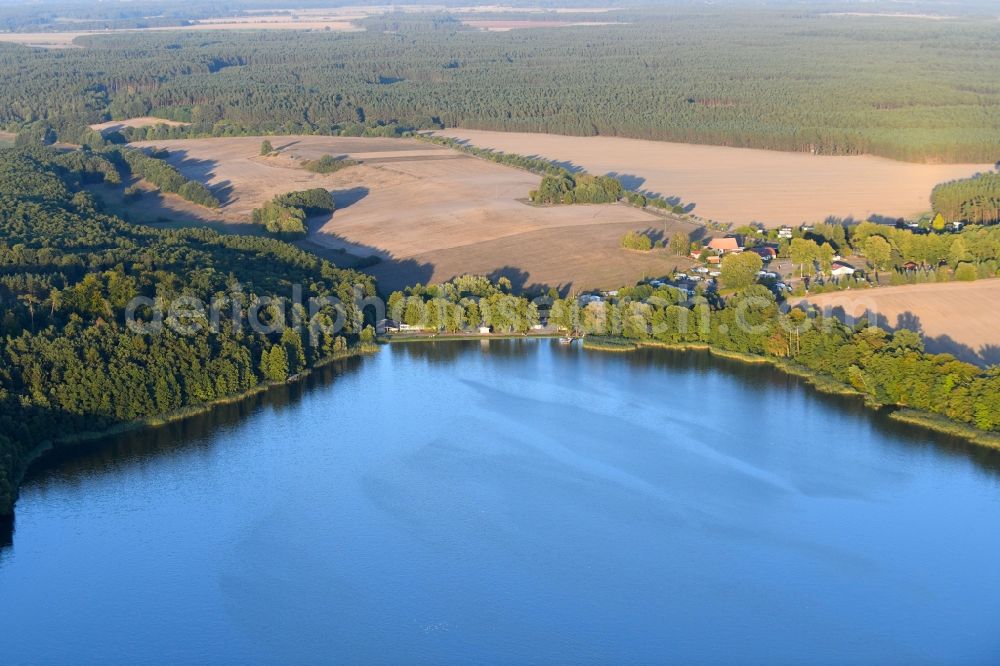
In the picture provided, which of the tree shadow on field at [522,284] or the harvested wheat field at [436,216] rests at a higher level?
the harvested wheat field at [436,216]

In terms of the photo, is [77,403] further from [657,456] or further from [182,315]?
[657,456]

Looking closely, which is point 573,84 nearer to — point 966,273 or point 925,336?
point 966,273

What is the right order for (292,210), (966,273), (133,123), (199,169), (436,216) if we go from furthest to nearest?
(133,123) → (199,169) → (436,216) → (292,210) → (966,273)

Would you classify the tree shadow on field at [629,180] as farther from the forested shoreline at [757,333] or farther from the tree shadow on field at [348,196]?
the forested shoreline at [757,333]

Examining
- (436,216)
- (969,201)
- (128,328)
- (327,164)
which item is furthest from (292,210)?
(969,201)

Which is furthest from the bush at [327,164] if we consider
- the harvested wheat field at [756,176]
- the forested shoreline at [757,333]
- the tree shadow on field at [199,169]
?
the forested shoreline at [757,333]

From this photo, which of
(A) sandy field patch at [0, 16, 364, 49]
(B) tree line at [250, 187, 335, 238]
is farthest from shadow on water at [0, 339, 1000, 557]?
(A) sandy field patch at [0, 16, 364, 49]
